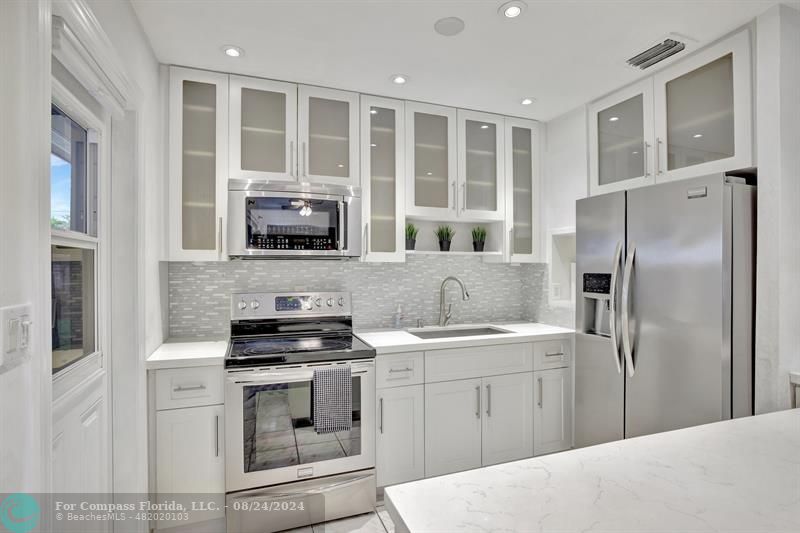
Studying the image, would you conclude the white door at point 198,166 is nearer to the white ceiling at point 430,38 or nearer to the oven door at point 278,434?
the white ceiling at point 430,38

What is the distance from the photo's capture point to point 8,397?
0.83m

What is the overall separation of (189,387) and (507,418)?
1891mm

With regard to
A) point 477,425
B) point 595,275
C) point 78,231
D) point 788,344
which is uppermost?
point 78,231

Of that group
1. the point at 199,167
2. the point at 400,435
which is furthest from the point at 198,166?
the point at 400,435

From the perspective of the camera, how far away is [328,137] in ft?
8.50

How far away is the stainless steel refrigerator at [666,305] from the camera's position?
1790mm

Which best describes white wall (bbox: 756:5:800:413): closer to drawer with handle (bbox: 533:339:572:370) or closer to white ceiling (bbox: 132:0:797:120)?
white ceiling (bbox: 132:0:797:120)

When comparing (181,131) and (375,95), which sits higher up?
(375,95)

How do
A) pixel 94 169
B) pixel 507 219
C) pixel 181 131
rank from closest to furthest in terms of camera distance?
pixel 94 169 → pixel 181 131 → pixel 507 219

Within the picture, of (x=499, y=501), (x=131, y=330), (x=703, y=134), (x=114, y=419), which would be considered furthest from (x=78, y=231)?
(x=703, y=134)

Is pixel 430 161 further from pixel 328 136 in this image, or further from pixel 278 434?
pixel 278 434

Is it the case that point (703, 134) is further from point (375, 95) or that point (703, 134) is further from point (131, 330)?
point (131, 330)

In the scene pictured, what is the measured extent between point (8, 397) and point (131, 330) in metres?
1.05

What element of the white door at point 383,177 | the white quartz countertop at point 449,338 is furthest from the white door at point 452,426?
the white door at point 383,177
